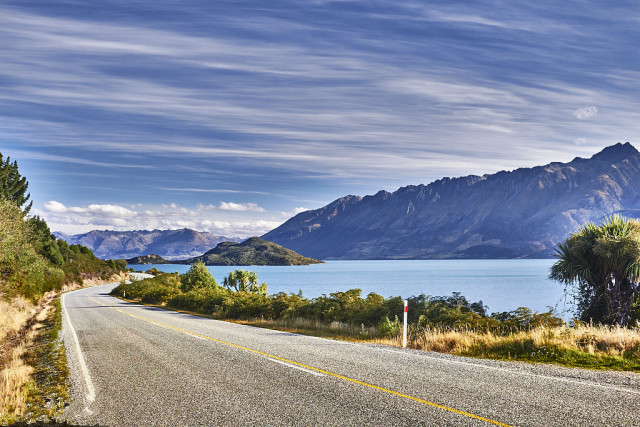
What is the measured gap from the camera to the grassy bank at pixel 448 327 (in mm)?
12464

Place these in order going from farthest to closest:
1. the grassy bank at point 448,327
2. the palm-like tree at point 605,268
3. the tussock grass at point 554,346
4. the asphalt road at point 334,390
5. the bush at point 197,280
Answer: the bush at point 197,280
the palm-like tree at point 605,268
the grassy bank at point 448,327
the tussock grass at point 554,346
the asphalt road at point 334,390

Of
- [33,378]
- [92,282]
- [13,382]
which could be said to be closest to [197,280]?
[33,378]

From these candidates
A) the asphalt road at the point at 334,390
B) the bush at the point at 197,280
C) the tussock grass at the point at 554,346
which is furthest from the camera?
the bush at the point at 197,280

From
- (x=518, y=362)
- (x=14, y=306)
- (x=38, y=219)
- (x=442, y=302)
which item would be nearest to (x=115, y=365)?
(x=518, y=362)

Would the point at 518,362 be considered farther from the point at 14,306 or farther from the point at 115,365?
the point at 14,306

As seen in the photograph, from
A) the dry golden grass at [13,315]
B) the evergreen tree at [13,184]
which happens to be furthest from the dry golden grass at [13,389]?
the evergreen tree at [13,184]

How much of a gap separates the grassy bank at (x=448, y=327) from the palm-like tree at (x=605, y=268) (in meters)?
1.75

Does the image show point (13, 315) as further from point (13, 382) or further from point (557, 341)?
point (557, 341)

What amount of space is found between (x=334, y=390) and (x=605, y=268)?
55.1 ft

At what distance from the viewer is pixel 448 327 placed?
713 inches

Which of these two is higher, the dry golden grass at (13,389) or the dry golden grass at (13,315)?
the dry golden grass at (13,389)

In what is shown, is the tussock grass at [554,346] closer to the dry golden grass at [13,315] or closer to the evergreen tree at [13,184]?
the dry golden grass at [13,315]

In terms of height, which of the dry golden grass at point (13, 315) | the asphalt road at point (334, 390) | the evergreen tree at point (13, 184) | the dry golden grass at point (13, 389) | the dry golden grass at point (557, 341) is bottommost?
the dry golden grass at point (13, 315)

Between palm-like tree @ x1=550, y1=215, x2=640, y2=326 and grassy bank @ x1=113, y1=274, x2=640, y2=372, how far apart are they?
1753 millimetres
